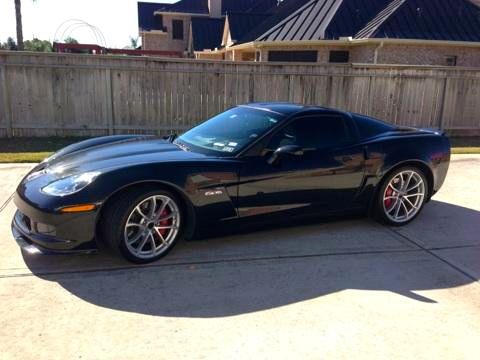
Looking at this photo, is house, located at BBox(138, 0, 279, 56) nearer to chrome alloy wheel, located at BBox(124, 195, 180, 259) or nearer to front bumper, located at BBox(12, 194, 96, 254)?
chrome alloy wheel, located at BBox(124, 195, 180, 259)

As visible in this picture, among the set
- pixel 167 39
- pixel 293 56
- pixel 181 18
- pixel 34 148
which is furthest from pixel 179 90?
pixel 167 39

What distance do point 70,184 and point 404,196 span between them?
3.57 meters

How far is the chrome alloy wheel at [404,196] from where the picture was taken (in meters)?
4.95

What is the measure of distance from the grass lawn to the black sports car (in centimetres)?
392

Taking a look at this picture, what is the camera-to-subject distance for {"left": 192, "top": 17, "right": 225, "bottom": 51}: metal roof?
1229 inches

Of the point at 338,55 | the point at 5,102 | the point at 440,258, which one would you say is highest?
the point at 338,55

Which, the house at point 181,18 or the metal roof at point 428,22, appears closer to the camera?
the metal roof at point 428,22

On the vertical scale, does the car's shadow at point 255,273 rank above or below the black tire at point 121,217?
below

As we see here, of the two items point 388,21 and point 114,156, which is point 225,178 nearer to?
point 114,156

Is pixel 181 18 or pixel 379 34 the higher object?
pixel 181 18

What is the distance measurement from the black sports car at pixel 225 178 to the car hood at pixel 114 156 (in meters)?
0.01

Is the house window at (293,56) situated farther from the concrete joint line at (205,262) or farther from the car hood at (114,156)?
the concrete joint line at (205,262)

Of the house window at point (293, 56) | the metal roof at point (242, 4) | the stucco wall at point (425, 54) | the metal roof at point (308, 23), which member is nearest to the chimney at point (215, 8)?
the metal roof at point (242, 4)

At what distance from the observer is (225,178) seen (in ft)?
13.1
